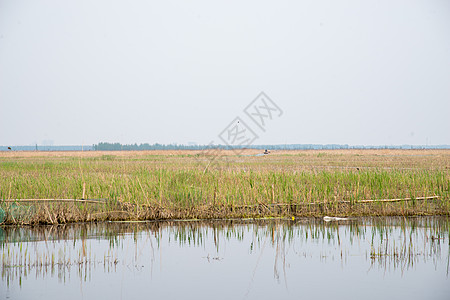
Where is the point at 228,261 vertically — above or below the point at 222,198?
below

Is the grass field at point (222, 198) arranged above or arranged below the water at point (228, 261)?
above

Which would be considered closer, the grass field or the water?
the water

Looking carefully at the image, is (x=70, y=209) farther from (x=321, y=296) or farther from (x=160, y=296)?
(x=321, y=296)

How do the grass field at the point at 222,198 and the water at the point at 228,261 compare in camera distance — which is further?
the grass field at the point at 222,198

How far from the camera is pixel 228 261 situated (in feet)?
26.8

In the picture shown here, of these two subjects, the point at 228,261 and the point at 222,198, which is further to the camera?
the point at 222,198

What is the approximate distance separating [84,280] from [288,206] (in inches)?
261

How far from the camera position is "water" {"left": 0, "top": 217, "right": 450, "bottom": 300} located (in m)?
6.48

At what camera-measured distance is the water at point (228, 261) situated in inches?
255

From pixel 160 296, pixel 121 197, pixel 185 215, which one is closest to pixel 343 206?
pixel 185 215

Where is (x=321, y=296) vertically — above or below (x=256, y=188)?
below

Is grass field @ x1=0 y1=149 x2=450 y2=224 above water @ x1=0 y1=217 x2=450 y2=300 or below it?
above

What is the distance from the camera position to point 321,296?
246 inches

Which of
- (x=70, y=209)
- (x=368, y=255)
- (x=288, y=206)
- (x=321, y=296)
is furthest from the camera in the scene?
(x=288, y=206)
